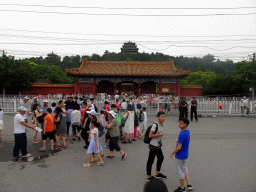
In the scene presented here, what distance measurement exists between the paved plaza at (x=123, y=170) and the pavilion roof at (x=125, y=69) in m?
20.7

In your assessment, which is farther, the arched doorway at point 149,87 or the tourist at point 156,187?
the arched doorway at point 149,87

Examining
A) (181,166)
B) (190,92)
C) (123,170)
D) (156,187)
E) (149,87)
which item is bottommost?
(123,170)

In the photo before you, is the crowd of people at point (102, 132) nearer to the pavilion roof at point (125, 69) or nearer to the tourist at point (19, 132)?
the tourist at point (19, 132)

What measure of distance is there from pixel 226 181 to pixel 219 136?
4405 millimetres

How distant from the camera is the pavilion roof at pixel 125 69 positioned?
27.4 m

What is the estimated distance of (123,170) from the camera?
4859 mm

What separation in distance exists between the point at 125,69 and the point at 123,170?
992 inches

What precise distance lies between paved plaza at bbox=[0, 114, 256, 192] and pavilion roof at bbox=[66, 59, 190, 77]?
20650mm

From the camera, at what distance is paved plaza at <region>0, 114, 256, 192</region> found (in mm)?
4047

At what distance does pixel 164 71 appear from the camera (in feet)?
94.2

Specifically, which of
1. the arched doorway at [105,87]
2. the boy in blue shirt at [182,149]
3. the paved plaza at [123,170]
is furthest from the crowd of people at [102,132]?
the arched doorway at [105,87]

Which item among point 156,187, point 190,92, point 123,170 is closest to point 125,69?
point 190,92

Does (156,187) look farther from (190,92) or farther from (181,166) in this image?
(190,92)

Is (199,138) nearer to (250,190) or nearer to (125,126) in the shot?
(125,126)
